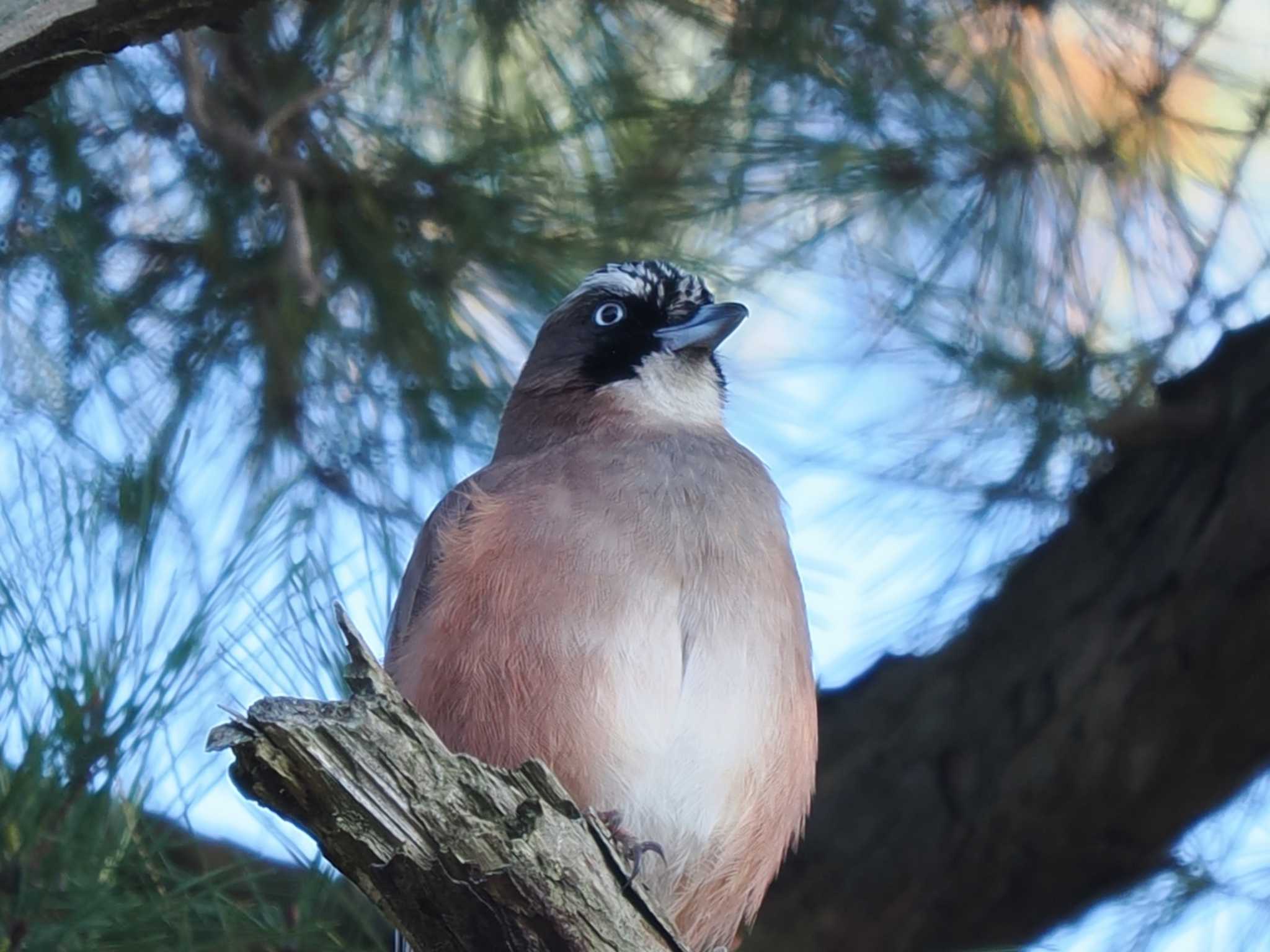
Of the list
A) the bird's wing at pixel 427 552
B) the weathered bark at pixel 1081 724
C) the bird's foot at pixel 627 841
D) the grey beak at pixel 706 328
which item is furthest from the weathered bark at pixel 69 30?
Answer: the weathered bark at pixel 1081 724

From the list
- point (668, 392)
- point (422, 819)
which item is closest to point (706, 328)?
point (668, 392)

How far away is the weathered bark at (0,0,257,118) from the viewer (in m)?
3.15

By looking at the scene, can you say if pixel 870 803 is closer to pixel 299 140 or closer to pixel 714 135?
pixel 714 135

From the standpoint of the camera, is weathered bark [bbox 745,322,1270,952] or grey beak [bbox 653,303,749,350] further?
weathered bark [bbox 745,322,1270,952]

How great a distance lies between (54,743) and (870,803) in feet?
6.50

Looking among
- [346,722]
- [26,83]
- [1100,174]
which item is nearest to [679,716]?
[346,722]

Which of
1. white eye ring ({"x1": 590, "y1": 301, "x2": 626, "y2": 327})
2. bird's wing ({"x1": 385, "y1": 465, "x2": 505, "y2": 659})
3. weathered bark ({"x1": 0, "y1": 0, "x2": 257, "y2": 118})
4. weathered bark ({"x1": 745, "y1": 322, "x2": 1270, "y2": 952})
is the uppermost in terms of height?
weathered bark ({"x1": 0, "y1": 0, "x2": 257, "y2": 118})

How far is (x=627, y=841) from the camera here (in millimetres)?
3145

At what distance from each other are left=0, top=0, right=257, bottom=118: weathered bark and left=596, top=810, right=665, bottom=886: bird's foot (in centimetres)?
163

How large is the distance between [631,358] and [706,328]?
0.74ft

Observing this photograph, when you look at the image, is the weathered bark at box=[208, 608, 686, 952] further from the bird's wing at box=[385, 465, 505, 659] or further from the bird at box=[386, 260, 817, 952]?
the bird's wing at box=[385, 465, 505, 659]

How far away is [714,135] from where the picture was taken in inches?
176

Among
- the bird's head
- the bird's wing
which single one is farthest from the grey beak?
the bird's wing

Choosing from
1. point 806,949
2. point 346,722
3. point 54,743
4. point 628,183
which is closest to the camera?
point 346,722
